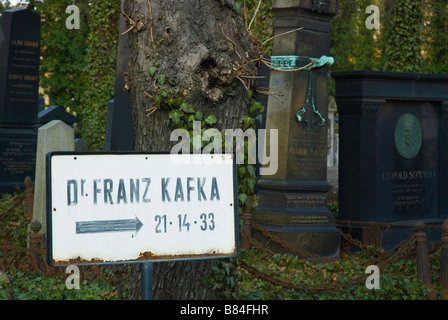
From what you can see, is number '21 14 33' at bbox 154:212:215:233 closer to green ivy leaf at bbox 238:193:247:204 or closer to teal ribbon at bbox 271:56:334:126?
green ivy leaf at bbox 238:193:247:204

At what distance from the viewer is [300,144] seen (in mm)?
10336

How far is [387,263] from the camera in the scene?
7906 millimetres

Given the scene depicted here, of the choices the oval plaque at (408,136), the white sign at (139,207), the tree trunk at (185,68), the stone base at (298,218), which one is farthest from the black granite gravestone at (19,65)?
the white sign at (139,207)

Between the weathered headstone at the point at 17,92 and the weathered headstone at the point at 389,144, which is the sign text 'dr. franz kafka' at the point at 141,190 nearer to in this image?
the weathered headstone at the point at 389,144

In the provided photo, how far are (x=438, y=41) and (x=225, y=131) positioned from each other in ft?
78.7

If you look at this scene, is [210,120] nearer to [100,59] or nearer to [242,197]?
[242,197]

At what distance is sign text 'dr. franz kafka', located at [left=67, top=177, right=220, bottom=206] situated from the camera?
356 centimetres

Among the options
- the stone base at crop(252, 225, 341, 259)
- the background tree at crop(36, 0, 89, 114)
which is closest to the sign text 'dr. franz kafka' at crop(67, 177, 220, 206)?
the stone base at crop(252, 225, 341, 259)

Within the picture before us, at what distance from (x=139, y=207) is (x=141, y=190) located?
0.09 m

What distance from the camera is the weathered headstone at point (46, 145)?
942 centimetres
